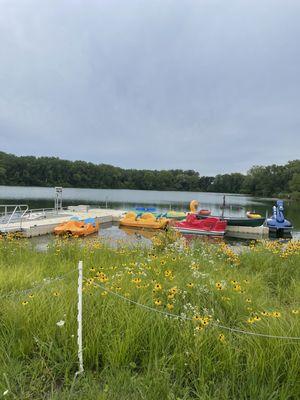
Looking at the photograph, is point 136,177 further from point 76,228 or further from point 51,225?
point 76,228

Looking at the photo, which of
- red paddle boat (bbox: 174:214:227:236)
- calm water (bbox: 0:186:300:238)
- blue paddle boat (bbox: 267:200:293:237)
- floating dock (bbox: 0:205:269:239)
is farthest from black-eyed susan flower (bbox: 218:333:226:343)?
calm water (bbox: 0:186:300:238)

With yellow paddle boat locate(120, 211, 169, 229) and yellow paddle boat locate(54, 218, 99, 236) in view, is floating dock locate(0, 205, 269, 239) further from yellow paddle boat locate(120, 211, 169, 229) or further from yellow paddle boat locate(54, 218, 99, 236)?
yellow paddle boat locate(120, 211, 169, 229)

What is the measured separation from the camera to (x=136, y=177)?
138 m

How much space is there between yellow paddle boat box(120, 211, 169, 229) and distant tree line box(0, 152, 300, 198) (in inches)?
2870

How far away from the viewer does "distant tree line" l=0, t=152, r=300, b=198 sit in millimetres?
113875

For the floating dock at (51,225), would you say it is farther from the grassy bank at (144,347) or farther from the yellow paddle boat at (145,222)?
the grassy bank at (144,347)

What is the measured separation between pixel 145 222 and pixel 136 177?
367 feet

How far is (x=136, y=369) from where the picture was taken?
3104 millimetres

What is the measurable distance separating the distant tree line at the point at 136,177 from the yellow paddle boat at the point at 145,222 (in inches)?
2870

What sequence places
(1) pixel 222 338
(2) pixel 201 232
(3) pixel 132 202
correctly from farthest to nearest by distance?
(3) pixel 132 202 < (2) pixel 201 232 < (1) pixel 222 338

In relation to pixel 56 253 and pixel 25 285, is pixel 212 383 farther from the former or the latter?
pixel 56 253

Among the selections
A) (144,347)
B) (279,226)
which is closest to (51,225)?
(279,226)

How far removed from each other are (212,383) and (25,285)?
9.91ft

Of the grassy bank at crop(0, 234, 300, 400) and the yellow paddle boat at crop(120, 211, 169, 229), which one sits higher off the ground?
the grassy bank at crop(0, 234, 300, 400)
